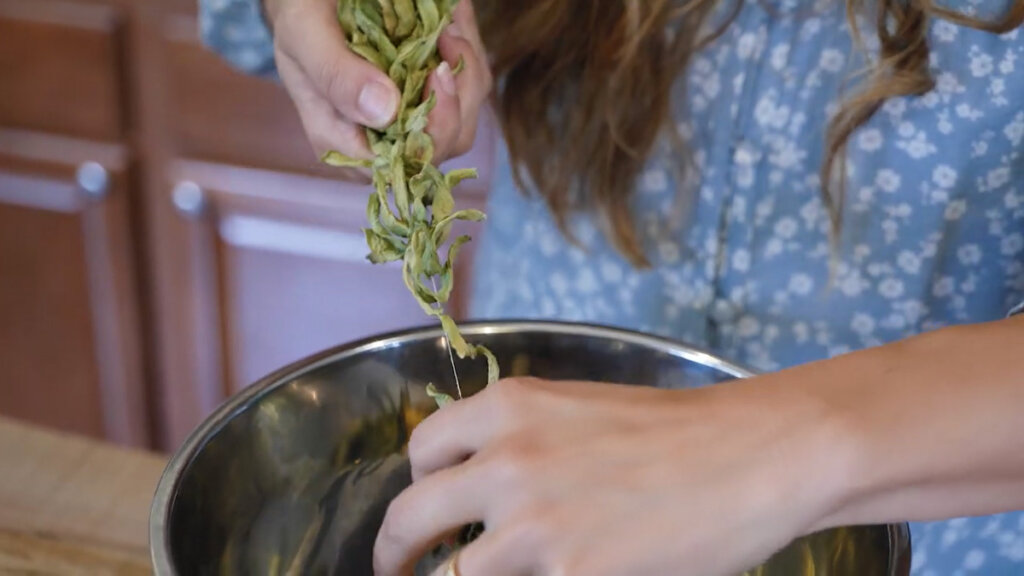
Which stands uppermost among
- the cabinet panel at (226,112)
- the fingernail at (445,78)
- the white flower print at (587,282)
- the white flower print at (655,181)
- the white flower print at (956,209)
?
the fingernail at (445,78)

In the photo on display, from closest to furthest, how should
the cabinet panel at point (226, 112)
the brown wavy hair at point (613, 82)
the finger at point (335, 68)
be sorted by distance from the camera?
1. the finger at point (335, 68)
2. the brown wavy hair at point (613, 82)
3. the cabinet panel at point (226, 112)

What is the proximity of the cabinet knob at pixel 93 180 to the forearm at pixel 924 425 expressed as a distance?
1.05 meters

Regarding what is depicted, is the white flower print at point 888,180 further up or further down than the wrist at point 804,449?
further down

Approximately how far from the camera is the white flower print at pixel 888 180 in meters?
0.62

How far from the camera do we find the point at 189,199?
122cm

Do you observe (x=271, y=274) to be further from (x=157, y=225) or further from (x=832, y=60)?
(x=832, y=60)

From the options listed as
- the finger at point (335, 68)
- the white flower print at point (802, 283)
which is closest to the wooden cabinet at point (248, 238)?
the white flower print at point (802, 283)

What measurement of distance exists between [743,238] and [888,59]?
0.14m

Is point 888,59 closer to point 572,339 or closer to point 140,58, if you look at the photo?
point 572,339

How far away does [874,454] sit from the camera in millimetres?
353

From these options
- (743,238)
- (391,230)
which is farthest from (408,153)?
(743,238)

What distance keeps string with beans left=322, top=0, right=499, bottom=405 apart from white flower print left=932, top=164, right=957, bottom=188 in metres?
0.32

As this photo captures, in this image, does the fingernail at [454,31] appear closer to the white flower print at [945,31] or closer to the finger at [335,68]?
the finger at [335,68]

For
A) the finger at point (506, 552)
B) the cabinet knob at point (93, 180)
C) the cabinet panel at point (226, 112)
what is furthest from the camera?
the cabinet knob at point (93, 180)
